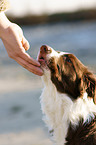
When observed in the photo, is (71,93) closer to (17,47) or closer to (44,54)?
(44,54)

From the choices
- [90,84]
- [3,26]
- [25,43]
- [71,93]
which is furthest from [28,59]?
Result: [90,84]

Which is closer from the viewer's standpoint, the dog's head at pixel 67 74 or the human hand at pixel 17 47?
the human hand at pixel 17 47

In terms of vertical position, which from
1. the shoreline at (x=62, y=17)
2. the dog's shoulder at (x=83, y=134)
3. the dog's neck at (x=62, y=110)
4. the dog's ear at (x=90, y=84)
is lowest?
the dog's shoulder at (x=83, y=134)

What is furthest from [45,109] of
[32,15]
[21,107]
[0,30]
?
[32,15]

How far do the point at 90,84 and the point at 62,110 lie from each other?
45cm

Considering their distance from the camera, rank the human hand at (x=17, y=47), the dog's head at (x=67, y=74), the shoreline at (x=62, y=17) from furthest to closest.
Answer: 1. the shoreline at (x=62, y=17)
2. the dog's head at (x=67, y=74)
3. the human hand at (x=17, y=47)

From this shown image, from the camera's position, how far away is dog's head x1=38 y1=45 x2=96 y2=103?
3336 mm

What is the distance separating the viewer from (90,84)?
11.2 feet

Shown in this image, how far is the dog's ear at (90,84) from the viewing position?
338 cm

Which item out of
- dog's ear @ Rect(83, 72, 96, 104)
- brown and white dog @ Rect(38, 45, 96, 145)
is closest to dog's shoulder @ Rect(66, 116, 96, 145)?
brown and white dog @ Rect(38, 45, 96, 145)

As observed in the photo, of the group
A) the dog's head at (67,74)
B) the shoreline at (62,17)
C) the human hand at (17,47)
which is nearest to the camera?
the human hand at (17,47)

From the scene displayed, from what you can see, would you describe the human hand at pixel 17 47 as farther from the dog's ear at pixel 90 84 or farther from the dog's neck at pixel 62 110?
the dog's ear at pixel 90 84

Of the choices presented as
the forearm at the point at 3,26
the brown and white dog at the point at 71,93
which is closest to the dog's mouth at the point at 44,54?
the brown and white dog at the point at 71,93

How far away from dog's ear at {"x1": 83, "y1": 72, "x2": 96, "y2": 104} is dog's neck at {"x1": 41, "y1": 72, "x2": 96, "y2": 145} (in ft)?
0.17
